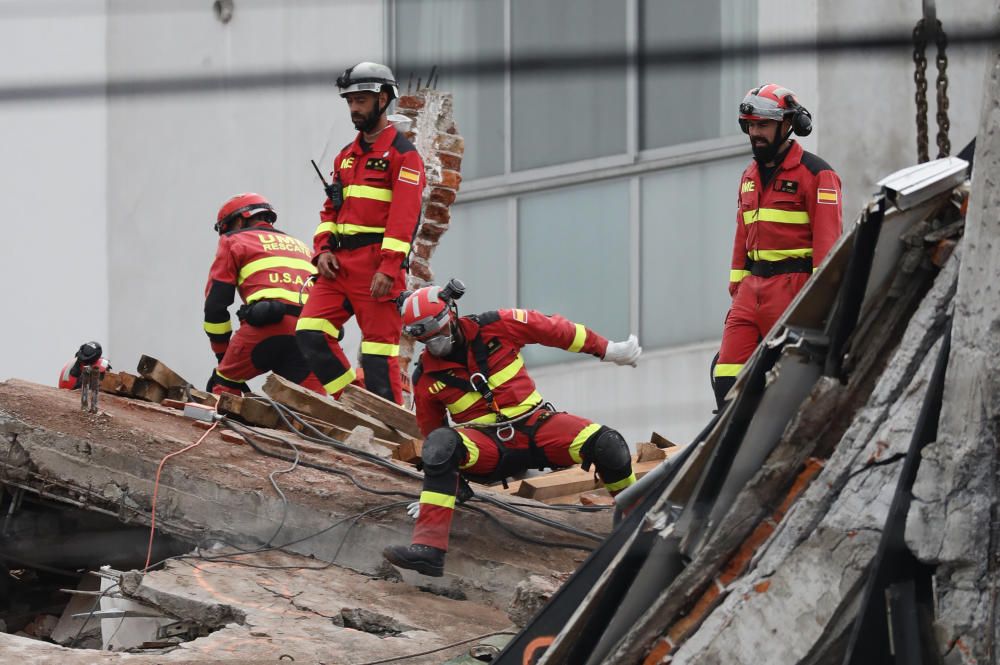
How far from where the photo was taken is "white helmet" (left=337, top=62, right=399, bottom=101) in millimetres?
8695

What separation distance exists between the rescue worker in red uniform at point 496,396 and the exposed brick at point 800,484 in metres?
2.76

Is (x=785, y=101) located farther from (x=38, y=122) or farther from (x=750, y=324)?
(x=38, y=122)

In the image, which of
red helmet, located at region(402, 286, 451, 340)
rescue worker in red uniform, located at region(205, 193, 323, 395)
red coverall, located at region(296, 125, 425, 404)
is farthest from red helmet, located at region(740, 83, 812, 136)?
rescue worker in red uniform, located at region(205, 193, 323, 395)

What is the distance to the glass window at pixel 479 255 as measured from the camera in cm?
1308

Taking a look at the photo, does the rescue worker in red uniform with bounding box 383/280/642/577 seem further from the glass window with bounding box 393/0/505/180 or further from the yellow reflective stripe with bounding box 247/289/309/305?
the glass window with bounding box 393/0/505/180

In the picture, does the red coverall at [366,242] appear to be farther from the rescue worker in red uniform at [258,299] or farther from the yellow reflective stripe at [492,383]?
the yellow reflective stripe at [492,383]

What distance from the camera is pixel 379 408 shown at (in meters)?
9.02

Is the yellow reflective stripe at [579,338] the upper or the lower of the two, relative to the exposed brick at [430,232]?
lower

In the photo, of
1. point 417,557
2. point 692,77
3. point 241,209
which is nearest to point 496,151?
point 692,77

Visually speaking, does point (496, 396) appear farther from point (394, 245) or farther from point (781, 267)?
point (394, 245)

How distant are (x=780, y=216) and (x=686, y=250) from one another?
4.34 metres

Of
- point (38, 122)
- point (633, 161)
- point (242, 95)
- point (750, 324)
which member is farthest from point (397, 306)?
point (38, 122)

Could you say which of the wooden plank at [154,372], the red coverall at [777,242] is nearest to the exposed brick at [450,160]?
Result: the wooden plank at [154,372]

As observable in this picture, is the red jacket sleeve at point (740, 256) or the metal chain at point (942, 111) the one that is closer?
the metal chain at point (942, 111)
